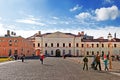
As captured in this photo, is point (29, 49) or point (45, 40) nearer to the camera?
point (29, 49)

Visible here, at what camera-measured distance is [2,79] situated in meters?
20.3

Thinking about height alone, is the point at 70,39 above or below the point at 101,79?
above

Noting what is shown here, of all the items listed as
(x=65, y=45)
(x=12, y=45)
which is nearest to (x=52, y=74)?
(x=12, y=45)

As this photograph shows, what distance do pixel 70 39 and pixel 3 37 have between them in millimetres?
29802

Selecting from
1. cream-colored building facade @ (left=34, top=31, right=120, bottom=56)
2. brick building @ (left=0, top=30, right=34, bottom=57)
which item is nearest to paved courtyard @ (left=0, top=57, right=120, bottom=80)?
brick building @ (left=0, top=30, right=34, bottom=57)

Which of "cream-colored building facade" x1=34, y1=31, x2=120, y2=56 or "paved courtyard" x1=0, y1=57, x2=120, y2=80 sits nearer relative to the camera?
"paved courtyard" x1=0, y1=57, x2=120, y2=80

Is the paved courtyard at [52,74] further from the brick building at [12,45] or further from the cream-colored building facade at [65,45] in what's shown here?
the cream-colored building facade at [65,45]

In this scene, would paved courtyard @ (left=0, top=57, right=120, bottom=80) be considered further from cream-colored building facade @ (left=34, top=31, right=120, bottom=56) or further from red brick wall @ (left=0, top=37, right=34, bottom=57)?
cream-colored building facade @ (left=34, top=31, right=120, bottom=56)

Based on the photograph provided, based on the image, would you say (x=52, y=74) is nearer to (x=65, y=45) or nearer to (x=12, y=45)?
(x=12, y=45)

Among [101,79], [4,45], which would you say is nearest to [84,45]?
[4,45]

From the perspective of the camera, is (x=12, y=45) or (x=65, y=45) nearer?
(x=12, y=45)

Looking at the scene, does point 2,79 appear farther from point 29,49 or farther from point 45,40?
point 45,40

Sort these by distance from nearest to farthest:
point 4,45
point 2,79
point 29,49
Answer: point 2,79 < point 4,45 < point 29,49

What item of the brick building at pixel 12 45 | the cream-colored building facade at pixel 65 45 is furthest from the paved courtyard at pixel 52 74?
the cream-colored building facade at pixel 65 45
